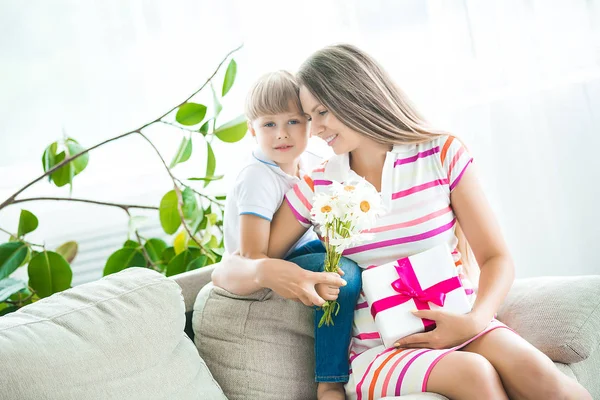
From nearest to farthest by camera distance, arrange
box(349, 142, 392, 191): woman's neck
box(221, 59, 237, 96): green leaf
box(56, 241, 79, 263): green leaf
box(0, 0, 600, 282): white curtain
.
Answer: box(349, 142, 392, 191): woman's neck, box(221, 59, 237, 96): green leaf, box(0, 0, 600, 282): white curtain, box(56, 241, 79, 263): green leaf

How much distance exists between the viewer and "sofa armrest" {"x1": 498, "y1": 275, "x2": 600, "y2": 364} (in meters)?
1.57

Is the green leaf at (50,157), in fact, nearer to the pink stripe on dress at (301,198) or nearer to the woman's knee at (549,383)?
the pink stripe on dress at (301,198)

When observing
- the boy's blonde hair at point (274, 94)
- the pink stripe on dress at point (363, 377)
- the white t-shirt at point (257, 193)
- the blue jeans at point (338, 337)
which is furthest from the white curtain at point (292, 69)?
the pink stripe on dress at point (363, 377)

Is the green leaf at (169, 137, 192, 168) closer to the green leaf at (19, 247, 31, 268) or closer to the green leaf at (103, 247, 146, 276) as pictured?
the green leaf at (103, 247, 146, 276)

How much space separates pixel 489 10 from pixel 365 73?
965mm

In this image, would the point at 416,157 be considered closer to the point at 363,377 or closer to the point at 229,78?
the point at 363,377

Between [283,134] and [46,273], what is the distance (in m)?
0.98

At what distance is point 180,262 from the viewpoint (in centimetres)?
240

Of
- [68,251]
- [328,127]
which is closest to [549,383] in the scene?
[328,127]

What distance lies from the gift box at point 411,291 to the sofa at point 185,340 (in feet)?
0.69

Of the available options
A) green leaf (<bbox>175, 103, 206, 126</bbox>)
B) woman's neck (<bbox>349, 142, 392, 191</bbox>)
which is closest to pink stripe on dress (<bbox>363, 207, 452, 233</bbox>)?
woman's neck (<bbox>349, 142, 392, 191</bbox>)

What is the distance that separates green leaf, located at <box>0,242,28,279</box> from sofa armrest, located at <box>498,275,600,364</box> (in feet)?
5.07

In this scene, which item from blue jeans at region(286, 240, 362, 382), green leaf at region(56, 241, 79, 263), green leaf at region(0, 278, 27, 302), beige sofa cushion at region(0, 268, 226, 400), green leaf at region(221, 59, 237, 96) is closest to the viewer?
beige sofa cushion at region(0, 268, 226, 400)

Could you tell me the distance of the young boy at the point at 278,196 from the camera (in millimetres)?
1679
